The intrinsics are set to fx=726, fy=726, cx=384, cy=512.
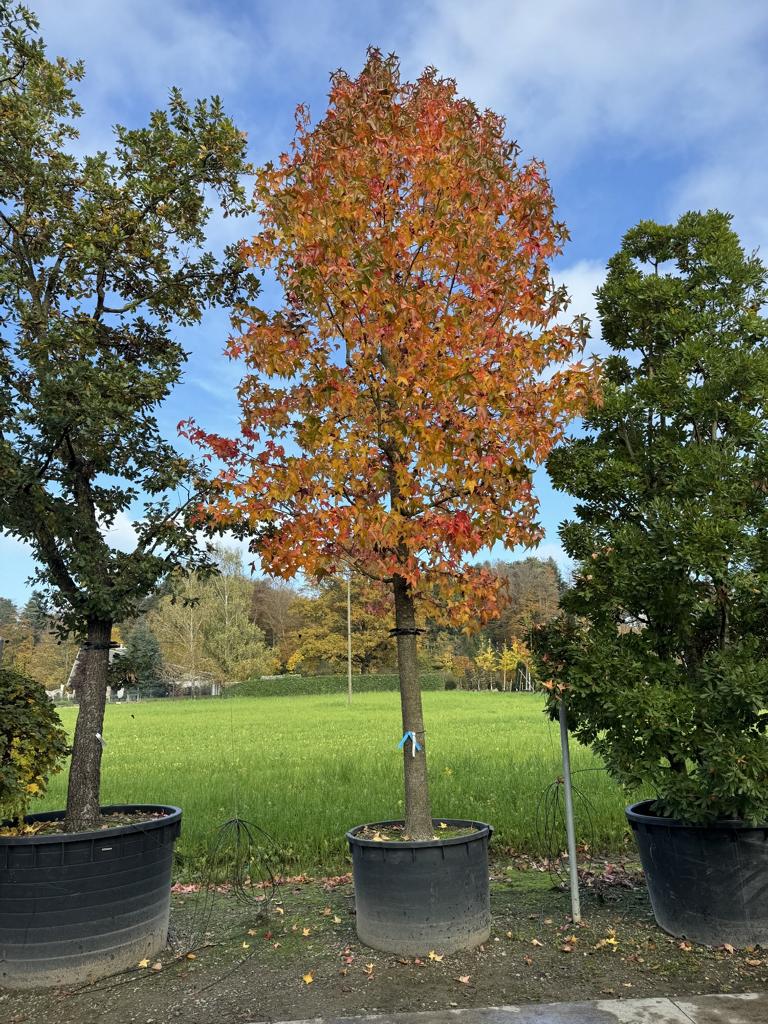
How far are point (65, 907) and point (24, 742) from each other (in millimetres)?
895

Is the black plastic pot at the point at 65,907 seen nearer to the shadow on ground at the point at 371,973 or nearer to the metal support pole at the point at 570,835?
the shadow on ground at the point at 371,973

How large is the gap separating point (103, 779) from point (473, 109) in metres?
10.4

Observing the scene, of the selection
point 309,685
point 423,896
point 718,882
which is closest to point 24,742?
point 423,896

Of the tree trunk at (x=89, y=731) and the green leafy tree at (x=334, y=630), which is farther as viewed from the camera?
the green leafy tree at (x=334, y=630)

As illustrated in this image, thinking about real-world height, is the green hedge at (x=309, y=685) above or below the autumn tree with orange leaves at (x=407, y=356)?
below

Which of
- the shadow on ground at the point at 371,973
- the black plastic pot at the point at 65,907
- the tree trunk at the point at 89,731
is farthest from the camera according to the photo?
the tree trunk at the point at 89,731

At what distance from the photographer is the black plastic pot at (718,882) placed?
3.85 m

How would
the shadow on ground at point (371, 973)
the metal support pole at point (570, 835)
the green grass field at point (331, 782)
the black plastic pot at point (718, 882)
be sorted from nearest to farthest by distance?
the shadow on ground at point (371, 973) → the black plastic pot at point (718, 882) → the metal support pole at point (570, 835) → the green grass field at point (331, 782)

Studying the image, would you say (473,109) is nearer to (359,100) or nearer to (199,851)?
(359,100)

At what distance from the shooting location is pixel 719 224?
498 centimetres

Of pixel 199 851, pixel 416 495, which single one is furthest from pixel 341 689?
pixel 416 495

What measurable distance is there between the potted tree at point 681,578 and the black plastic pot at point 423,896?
1032 millimetres

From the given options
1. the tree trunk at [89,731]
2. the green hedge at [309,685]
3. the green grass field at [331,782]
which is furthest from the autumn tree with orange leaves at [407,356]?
the green hedge at [309,685]

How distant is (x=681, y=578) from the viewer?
4238 millimetres
